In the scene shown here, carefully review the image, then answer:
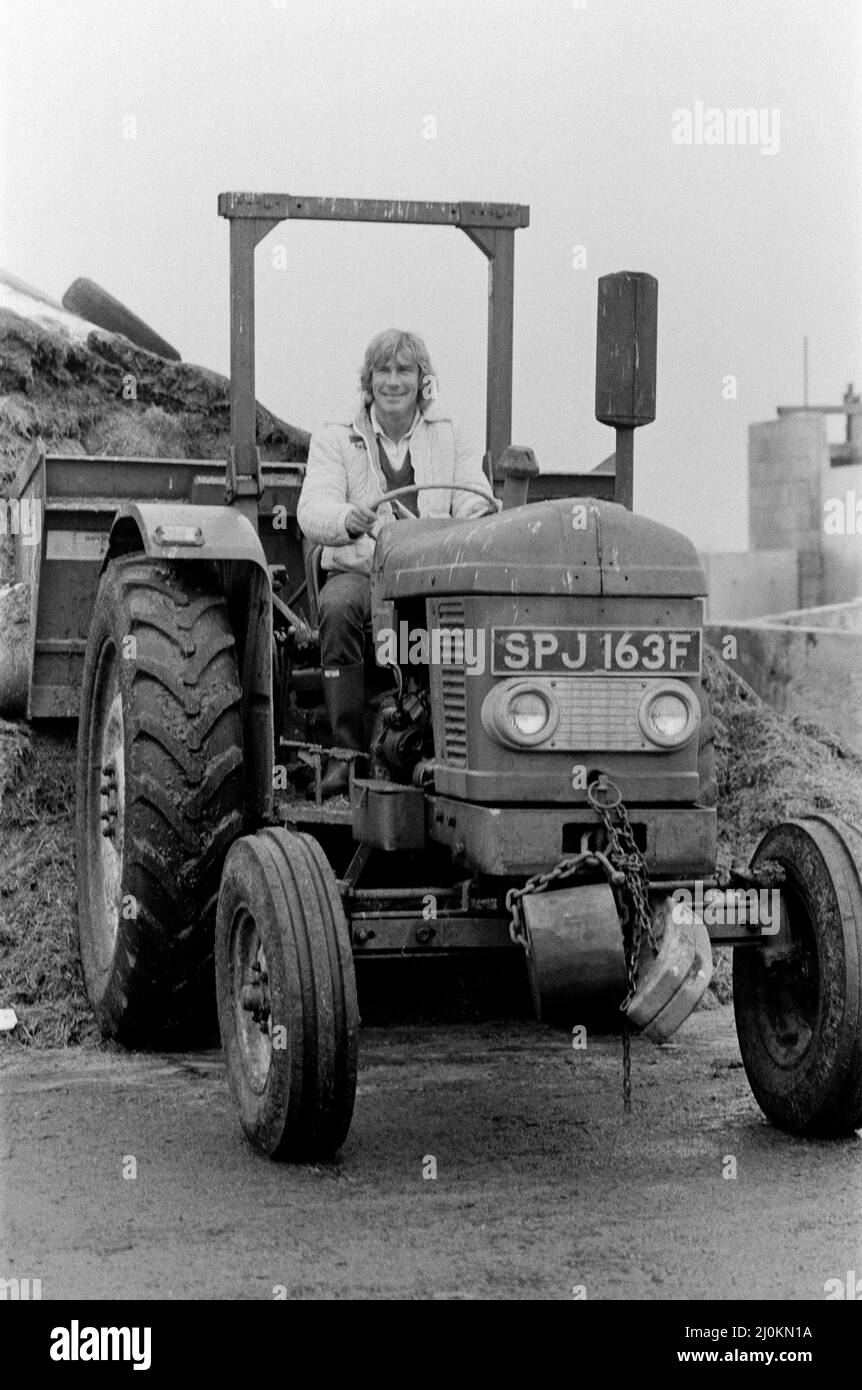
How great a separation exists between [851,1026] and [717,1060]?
1115mm

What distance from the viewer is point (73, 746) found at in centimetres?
681

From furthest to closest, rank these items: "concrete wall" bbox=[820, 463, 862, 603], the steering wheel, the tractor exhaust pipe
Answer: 1. "concrete wall" bbox=[820, 463, 862, 603]
2. the steering wheel
3. the tractor exhaust pipe

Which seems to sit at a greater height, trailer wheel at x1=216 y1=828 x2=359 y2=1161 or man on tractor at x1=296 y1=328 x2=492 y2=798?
man on tractor at x1=296 y1=328 x2=492 y2=798

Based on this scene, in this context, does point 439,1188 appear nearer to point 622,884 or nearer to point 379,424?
point 622,884

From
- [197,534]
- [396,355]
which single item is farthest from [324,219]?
[197,534]

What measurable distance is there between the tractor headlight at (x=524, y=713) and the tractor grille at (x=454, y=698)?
0.42 feet

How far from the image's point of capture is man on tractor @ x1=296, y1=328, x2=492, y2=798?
544 cm

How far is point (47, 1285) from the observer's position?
374cm

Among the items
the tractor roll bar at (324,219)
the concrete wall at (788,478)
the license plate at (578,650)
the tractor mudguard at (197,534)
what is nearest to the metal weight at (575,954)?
the license plate at (578,650)

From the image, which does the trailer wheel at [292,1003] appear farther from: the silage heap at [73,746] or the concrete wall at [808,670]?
the concrete wall at [808,670]

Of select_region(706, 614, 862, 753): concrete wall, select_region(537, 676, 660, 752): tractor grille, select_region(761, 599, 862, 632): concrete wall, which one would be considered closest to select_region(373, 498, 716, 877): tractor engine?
select_region(537, 676, 660, 752): tractor grille

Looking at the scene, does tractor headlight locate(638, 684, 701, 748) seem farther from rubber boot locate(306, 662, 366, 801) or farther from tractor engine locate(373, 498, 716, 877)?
rubber boot locate(306, 662, 366, 801)

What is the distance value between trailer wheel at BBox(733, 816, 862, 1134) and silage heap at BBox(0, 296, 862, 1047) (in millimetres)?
1397

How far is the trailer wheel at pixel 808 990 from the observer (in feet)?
14.9
